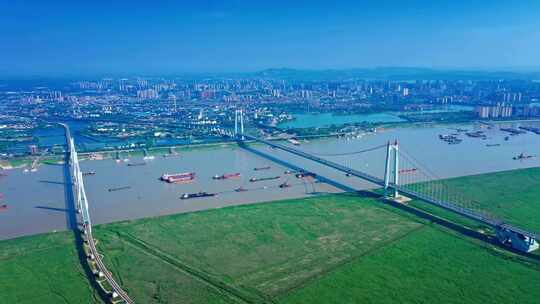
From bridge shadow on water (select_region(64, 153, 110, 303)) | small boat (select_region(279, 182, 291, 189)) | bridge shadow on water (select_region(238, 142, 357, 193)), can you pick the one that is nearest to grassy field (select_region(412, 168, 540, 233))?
bridge shadow on water (select_region(238, 142, 357, 193))

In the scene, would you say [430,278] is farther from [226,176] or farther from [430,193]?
[226,176]

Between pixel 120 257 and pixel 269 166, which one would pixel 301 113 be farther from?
pixel 120 257

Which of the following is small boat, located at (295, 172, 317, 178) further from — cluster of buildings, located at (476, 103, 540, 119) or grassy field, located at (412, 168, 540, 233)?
cluster of buildings, located at (476, 103, 540, 119)

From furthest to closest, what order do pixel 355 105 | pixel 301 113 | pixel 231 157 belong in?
pixel 355 105 < pixel 301 113 < pixel 231 157

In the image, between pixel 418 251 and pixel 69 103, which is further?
pixel 69 103

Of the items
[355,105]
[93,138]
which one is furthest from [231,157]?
[355,105]

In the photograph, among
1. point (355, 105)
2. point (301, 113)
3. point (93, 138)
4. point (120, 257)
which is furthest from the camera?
point (355, 105)

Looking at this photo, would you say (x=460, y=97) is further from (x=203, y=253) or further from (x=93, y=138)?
(x=203, y=253)
